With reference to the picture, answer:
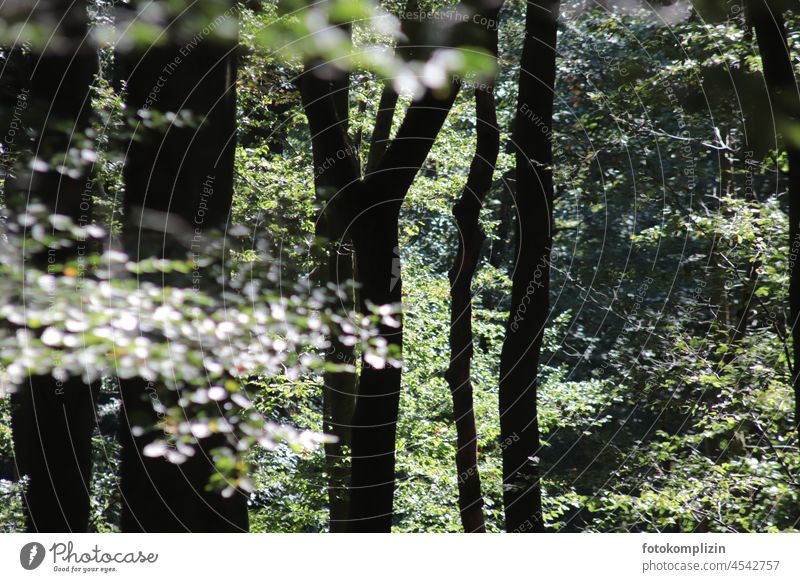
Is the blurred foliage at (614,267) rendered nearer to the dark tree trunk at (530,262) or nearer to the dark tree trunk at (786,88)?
the dark tree trunk at (786,88)

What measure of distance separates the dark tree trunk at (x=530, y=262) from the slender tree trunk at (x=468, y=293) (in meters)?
0.31

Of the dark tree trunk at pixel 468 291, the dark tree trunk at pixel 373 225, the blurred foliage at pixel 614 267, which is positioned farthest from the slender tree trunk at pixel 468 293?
the dark tree trunk at pixel 373 225

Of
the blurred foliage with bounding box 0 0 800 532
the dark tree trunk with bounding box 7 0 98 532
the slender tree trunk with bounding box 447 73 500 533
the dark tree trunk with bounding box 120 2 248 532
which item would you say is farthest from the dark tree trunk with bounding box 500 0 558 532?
the dark tree trunk with bounding box 7 0 98 532

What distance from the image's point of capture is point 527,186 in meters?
5.82

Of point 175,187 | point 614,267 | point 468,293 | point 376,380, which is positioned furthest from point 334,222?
point 614,267

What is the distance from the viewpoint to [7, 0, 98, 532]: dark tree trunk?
4633 mm

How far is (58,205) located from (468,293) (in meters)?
3.14

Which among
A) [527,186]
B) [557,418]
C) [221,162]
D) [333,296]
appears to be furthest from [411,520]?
[221,162]

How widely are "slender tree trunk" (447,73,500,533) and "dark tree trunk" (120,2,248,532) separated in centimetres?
263

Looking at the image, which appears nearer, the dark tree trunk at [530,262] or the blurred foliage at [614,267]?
the dark tree trunk at [530,262]

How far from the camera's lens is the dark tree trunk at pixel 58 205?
15.2 feet

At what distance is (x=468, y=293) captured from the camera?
635cm

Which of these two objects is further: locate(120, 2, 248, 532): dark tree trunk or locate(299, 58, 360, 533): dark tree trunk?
locate(299, 58, 360, 533): dark tree trunk

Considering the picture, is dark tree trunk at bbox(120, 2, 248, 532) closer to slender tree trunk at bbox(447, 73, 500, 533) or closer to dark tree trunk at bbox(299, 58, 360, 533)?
dark tree trunk at bbox(299, 58, 360, 533)
